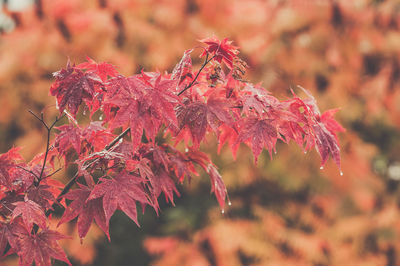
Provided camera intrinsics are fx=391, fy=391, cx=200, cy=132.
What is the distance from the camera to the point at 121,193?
0.88 m

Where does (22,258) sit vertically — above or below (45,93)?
above

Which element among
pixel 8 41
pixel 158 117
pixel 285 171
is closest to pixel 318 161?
pixel 285 171

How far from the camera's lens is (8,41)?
286cm

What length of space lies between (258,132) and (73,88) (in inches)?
18.3

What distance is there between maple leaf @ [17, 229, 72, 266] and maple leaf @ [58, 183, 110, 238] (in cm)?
5

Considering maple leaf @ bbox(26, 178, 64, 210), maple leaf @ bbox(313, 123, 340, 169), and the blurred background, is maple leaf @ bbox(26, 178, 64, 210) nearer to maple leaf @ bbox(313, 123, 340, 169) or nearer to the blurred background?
maple leaf @ bbox(313, 123, 340, 169)

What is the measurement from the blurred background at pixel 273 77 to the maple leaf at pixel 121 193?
1997 millimetres

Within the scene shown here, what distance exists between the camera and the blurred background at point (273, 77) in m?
2.86

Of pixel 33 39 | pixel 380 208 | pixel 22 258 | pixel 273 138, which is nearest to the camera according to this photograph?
pixel 22 258

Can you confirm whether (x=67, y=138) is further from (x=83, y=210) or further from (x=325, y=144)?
(x=325, y=144)

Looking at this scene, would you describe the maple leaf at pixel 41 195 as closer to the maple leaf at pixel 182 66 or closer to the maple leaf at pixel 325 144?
the maple leaf at pixel 182 66

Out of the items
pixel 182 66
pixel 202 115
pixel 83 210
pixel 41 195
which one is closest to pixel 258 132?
pixel 202 115

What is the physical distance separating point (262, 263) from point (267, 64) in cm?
150

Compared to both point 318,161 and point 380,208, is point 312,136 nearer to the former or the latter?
point 318,161
